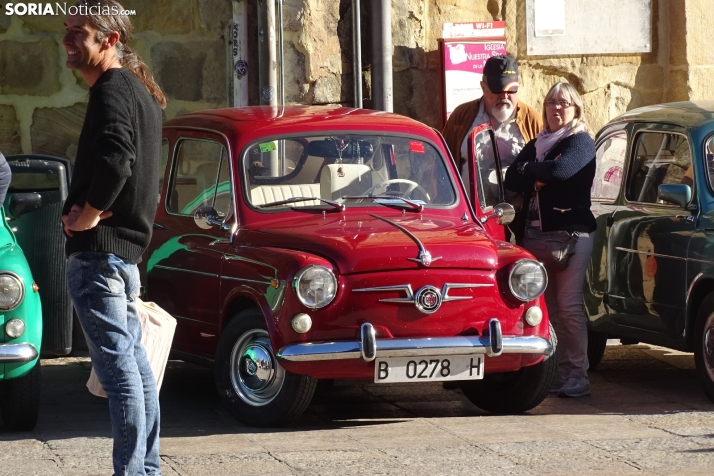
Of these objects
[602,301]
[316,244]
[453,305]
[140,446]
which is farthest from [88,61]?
[602,301]

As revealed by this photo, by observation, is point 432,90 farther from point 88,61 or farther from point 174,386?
point 88,61

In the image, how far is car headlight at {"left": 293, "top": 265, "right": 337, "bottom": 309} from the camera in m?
6.94

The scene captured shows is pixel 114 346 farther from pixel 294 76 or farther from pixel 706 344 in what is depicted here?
pixel 294 76

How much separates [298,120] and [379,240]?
4.45 ft

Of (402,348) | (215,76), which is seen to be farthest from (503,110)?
(215,76)

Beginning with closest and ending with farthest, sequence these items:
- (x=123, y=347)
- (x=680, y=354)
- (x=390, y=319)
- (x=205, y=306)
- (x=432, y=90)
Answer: (x=123, y=347), (x=390, y=319), (x=205, y=306), (x=680, y=354), (x=432, y=90)

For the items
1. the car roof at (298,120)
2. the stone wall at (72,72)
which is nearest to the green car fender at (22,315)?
the car roof at (298,120)

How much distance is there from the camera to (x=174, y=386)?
29.0 ft

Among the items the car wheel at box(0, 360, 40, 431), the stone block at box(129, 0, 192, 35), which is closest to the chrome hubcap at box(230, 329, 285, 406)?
the car wheel at box(0, 360, 40, 431)

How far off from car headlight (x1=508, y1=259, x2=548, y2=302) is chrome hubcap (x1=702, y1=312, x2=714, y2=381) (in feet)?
3.89

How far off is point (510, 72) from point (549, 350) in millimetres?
2321

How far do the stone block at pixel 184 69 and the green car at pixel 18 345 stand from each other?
15.4 feet

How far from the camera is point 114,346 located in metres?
5.30

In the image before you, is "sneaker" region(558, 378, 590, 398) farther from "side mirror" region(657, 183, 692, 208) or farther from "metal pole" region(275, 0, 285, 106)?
"metal pole" region(275, 0, 285, 106)
